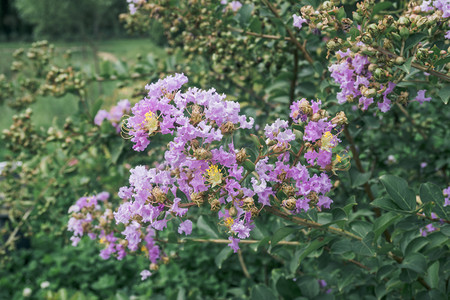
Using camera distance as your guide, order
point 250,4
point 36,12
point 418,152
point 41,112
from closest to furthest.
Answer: point 250,4
point 418,152
point 41,112
point 36,12

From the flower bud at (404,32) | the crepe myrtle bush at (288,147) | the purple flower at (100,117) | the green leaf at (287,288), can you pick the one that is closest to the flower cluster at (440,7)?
the crepe myrtle bush at (288,147)

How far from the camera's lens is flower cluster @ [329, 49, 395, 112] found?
3.61 feet

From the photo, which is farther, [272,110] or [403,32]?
[272,110]

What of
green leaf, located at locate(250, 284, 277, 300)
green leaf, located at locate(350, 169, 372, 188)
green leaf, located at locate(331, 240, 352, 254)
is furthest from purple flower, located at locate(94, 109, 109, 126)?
green leaf, located at locate(331, 240, 352, 254)

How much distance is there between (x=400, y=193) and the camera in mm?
1153

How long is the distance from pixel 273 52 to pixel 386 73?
799mm

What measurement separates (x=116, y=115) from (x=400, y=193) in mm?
1238

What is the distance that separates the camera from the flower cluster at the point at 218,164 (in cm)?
94

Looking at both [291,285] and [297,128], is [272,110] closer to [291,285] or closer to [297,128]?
[291,285]

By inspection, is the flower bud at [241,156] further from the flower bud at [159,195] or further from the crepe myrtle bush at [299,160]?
the flower bud at [159,195]

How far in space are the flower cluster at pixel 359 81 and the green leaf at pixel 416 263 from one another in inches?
16.7

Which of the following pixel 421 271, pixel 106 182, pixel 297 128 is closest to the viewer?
pixel 297 128

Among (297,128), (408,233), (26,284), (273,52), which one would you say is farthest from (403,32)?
(26,284)

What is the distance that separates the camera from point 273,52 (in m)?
1.82
